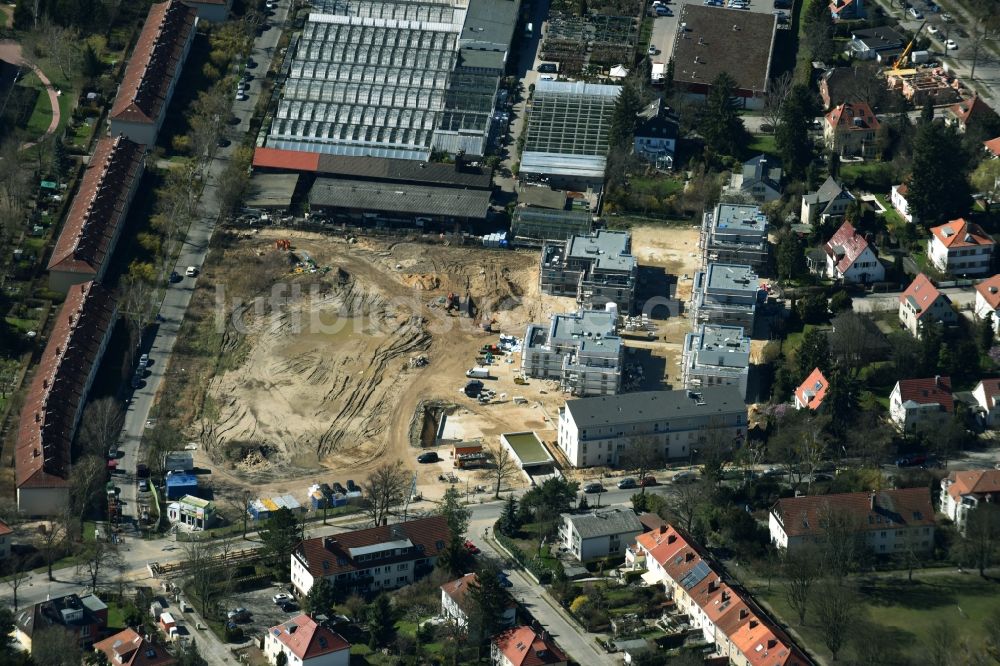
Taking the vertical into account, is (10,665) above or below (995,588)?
below

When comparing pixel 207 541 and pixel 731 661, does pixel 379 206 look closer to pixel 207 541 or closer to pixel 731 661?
pixel 207 541

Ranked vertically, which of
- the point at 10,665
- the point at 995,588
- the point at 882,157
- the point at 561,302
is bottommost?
the point at 10,665

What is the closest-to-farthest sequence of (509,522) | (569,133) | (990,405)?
(509,522) → (990,405) → (569,133)

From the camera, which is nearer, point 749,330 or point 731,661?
point 731,661

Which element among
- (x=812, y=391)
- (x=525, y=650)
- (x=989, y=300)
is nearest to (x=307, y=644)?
(x=525, y=650)

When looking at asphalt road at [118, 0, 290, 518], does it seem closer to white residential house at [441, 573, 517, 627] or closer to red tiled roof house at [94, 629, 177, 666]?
red tiled roof house at [94, 629, 177, 666]

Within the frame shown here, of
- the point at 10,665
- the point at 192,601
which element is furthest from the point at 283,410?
the point at 10,665

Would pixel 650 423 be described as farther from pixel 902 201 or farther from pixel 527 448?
pixel 902 201
